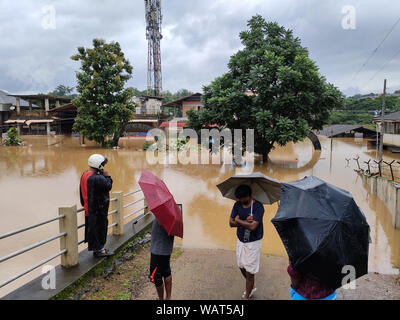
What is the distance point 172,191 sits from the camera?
12.2m

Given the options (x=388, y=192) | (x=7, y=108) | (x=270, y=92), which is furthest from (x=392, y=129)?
(x=7, y=108)

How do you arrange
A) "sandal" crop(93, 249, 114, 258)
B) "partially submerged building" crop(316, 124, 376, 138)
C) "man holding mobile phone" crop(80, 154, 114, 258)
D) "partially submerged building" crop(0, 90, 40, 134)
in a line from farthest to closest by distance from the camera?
1. "partially submerged building" crop(316, 124, 376, 138)
2. "partially submerged building" crop(0, 90, 40, 134)
3. "sandal" crop(93, 249, 114, 258)
4. "man holding mobile phone" crop(80, 154, 114, 258)

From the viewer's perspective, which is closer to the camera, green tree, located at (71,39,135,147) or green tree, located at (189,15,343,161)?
green tree, located at (189,15,343,161)

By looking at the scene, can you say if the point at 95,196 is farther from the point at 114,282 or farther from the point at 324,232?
the point at 324,232

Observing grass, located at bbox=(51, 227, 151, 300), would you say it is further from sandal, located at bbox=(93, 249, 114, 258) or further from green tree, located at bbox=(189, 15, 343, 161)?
green tree, located at bbox=(189, 15, 343, 161)

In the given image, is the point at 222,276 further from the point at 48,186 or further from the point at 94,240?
the point at 48,186

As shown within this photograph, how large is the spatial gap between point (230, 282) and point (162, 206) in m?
2.00

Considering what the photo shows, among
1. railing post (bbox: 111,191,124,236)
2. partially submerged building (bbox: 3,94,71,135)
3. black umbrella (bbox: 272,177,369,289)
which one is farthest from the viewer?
partially submerged building (bbox: 3,94,71,135)

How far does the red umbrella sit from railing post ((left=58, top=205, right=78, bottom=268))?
4.54ft

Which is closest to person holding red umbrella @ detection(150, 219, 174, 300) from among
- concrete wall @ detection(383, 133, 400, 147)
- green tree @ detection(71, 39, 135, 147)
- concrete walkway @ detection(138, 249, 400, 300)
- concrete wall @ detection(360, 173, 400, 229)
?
concrete walkway @ detection(138, 249, 400, 300)

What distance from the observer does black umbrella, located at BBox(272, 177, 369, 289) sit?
93.1 inches

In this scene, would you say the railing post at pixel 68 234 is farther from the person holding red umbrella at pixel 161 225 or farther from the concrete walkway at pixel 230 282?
the person holding red umbrella at pixel 161 225

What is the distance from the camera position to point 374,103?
49.5 m

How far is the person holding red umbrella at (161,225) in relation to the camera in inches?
122
